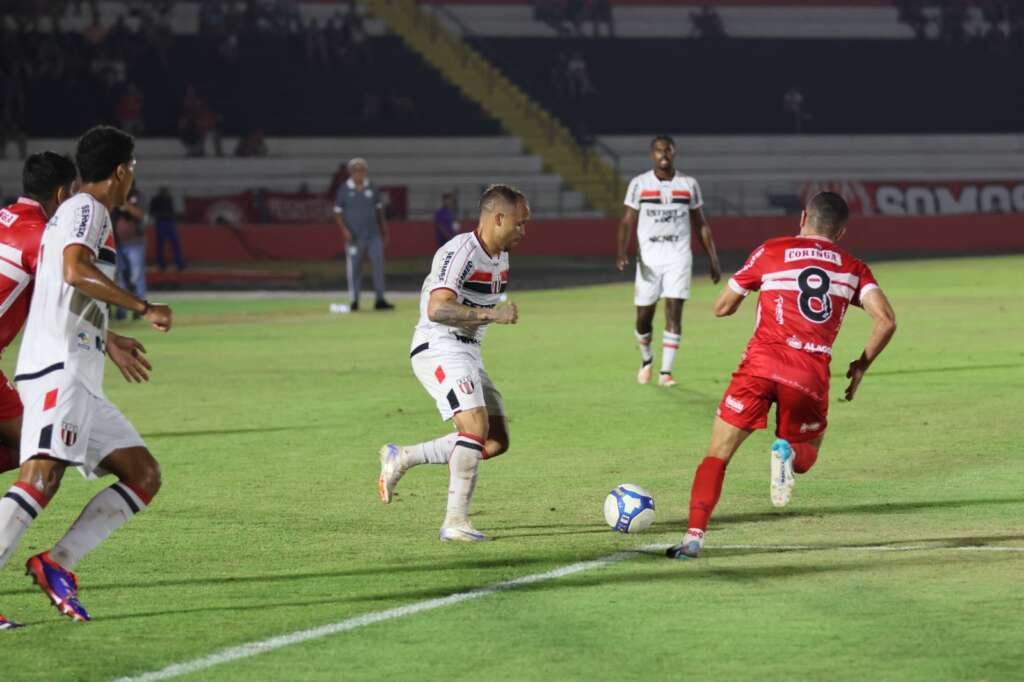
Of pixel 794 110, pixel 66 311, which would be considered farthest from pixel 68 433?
pixel 794 110

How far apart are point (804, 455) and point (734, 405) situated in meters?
0.72

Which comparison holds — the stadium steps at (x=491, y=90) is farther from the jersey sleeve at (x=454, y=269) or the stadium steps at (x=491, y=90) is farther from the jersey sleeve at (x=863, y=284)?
the jersey sleeve at (x=863, y=284)

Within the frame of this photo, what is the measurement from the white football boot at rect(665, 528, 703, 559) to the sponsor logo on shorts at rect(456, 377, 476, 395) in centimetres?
141

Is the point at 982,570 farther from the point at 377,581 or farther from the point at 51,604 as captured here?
the point at 51,604

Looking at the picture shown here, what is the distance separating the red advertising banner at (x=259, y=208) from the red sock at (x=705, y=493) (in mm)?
32804

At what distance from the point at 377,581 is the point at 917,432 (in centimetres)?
609

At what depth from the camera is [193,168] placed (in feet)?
144

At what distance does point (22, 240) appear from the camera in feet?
23.5

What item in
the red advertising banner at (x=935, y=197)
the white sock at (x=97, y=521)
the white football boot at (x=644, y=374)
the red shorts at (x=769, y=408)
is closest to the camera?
the white sock at (x=97, y=521)

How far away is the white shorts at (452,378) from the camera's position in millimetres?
8609

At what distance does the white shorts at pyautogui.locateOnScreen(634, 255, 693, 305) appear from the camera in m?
16.3

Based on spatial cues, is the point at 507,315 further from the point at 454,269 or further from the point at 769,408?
the point at 769,408

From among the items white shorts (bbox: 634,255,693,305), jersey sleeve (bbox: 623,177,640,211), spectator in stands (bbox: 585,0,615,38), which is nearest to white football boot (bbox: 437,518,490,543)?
white shorts (bbox: 634,255,693,305)

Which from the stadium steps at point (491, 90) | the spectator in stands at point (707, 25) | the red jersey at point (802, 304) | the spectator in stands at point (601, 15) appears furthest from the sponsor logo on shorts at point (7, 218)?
the spectator in stands at point (707, 25)
